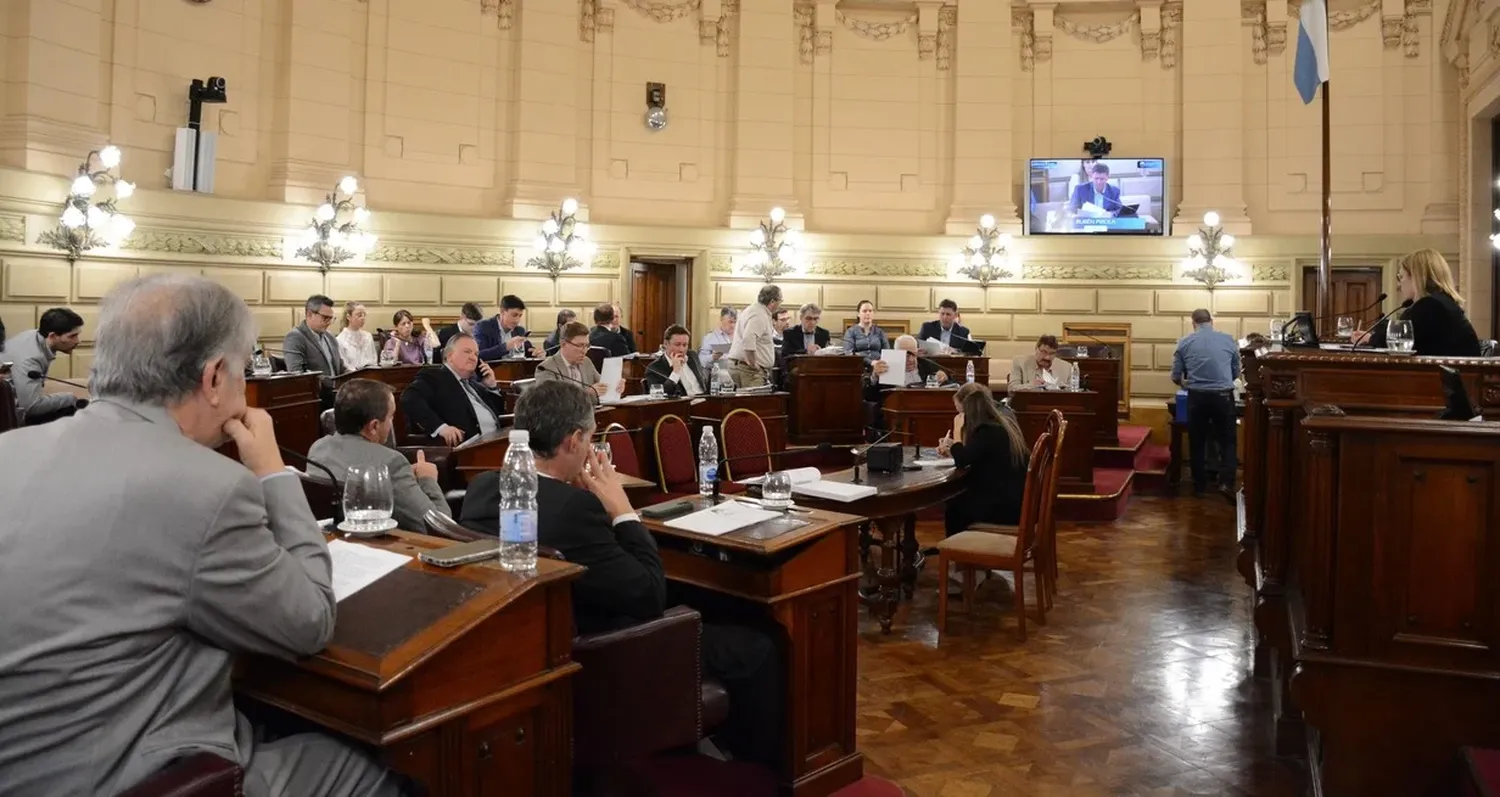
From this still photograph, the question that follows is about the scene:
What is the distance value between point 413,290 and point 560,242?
5.93 ft

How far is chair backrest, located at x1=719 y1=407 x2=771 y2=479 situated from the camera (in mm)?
6645

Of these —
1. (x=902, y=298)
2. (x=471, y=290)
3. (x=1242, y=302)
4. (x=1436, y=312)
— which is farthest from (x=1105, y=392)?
(x=471, y=290)

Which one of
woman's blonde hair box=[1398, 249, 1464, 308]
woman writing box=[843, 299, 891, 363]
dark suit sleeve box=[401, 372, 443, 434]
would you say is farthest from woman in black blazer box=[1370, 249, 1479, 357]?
woman writing box=[843, 299, 891, 363]

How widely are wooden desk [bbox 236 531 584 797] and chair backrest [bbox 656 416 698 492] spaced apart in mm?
4153

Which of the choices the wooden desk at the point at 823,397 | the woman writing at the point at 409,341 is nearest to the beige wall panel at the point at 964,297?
the wooden desk at the point at 823,397

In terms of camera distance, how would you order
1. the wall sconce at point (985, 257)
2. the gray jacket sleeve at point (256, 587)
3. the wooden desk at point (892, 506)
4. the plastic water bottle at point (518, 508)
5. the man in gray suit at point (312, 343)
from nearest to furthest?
the gray jacket sleeve at point (256, 587), the plastic water bottle at point (518, 508), the wooden desk at point (892, 506), the man in gray suit at point (312, 343), the wall sconce at point (985, 257)

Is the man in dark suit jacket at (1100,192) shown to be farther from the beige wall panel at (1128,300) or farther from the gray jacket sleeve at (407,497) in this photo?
the gray jacket sleeve at (407,497)

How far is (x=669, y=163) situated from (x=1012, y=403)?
623 cm

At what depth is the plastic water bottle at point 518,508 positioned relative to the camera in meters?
2.27

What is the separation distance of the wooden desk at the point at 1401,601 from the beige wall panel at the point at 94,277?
9510mm

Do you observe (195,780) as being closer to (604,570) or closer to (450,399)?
(604,570)

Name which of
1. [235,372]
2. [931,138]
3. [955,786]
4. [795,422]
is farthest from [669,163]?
[235,372]

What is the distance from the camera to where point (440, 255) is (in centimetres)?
1205

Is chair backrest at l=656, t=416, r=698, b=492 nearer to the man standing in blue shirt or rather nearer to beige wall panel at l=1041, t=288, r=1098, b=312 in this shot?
the man standing in blue shirt
